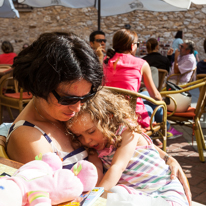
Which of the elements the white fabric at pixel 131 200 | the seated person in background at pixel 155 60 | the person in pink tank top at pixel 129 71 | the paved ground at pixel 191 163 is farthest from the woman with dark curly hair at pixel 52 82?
the seated person in background at pixel 155 60

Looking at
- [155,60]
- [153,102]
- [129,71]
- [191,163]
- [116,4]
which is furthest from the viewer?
[116,4]

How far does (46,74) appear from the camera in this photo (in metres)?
0.96

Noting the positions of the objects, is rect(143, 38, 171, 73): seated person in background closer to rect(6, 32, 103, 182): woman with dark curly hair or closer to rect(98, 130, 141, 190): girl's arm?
rect(98, 130, 141, 190): girl's arm

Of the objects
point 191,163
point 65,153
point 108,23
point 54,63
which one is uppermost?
point 54,63

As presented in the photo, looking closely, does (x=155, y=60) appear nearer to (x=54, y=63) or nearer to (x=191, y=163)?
(x=191, y=163)

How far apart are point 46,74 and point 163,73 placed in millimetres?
3723

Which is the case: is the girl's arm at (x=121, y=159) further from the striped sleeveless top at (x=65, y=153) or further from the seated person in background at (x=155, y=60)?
the seated person in background at (x=155, y=60)

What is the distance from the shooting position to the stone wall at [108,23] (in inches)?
400

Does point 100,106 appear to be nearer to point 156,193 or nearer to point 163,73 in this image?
point 156,193

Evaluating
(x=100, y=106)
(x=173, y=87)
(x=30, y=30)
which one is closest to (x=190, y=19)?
(x=30, y=30)

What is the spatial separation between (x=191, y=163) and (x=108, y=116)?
204 centimetres

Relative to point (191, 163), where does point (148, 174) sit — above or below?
above

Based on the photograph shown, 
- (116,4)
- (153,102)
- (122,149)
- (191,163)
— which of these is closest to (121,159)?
(122,149)

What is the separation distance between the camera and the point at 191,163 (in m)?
3.01
